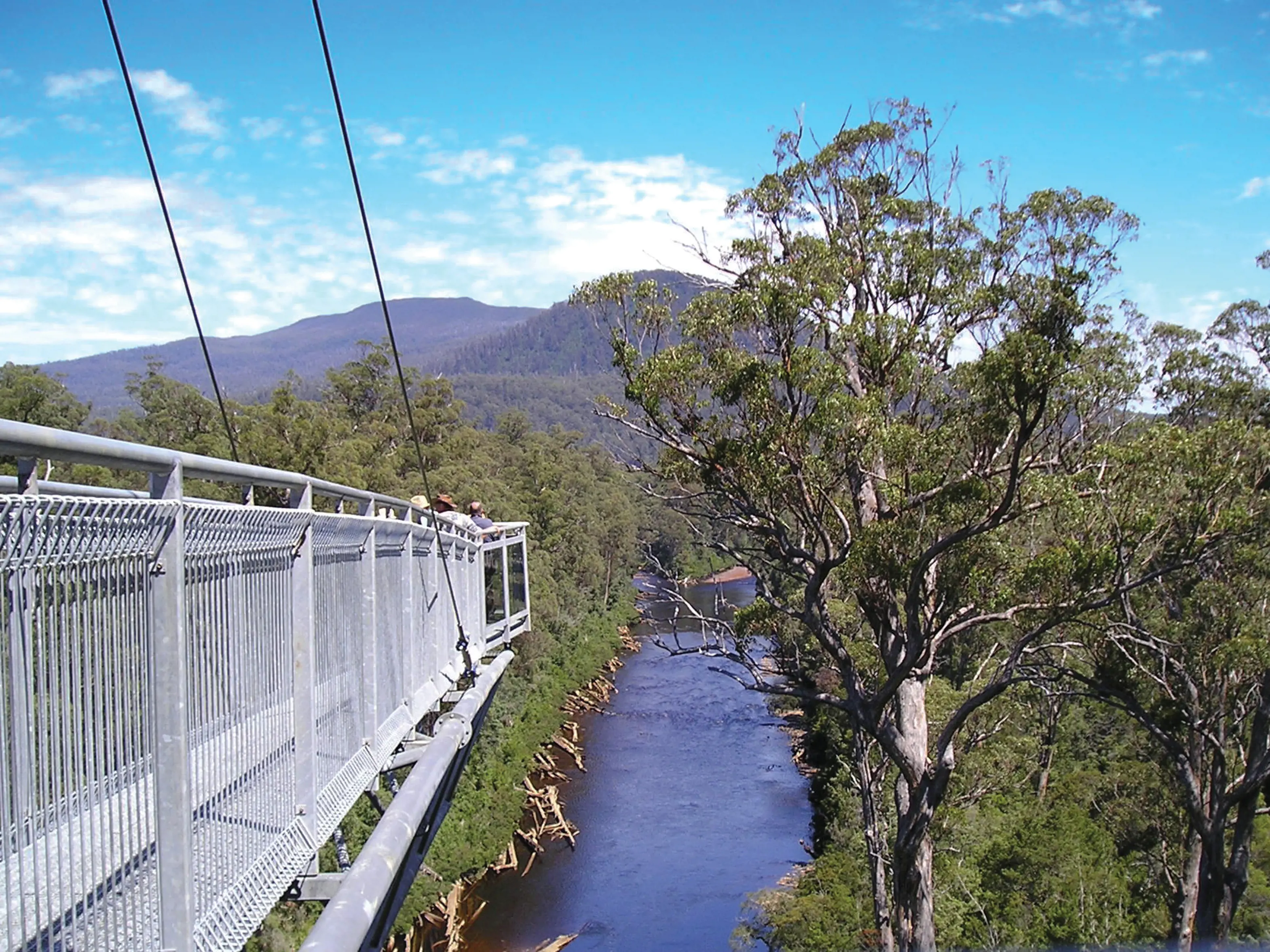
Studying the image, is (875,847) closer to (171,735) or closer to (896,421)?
(896,421)

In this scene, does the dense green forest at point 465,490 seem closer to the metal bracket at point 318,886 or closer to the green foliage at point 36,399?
the green foliage at point 36,399

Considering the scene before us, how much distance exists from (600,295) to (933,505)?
177 inches

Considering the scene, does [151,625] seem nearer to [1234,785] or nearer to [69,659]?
[69,659]

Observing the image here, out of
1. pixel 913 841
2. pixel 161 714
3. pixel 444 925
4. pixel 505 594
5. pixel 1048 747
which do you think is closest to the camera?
pixel 161 714

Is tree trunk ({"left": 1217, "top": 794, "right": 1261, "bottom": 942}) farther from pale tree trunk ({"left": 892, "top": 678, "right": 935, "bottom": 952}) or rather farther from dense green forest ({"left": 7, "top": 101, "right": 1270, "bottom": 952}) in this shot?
pale tree trunk ({"left": 892, "top": 678, "right": 935, "bottom": 952})

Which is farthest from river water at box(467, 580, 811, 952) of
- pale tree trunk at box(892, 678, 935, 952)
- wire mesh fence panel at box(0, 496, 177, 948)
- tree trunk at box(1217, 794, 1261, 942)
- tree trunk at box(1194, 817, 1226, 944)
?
wire mesh fence panel at box(0, 496, 177, 948)

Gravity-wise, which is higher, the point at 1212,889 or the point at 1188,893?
the point at 1212,889

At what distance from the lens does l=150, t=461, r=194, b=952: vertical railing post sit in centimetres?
222

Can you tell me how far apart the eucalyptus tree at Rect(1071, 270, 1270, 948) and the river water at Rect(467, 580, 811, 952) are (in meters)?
5.54

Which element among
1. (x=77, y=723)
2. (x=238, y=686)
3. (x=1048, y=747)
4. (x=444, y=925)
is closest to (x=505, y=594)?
(x=238, y=686)

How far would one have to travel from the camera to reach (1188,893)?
1596cm

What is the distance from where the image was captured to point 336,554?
4059 mm

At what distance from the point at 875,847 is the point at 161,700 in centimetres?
1440

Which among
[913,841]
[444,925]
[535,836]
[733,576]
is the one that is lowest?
[444,925]
